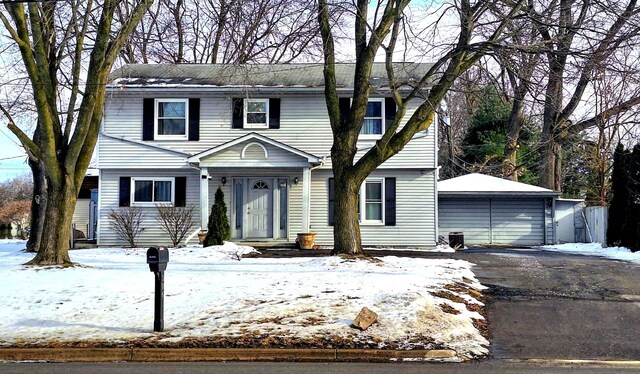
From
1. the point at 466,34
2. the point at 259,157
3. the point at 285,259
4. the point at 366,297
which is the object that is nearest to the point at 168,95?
the point at 259,157

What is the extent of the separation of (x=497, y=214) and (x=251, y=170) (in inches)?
477

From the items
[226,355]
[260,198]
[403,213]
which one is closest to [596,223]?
[403,213]

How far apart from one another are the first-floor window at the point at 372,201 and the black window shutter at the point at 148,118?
7.86 m

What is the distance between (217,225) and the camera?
66.0 feet

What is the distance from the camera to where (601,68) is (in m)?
13.4

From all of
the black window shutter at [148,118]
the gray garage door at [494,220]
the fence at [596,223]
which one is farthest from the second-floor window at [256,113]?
the fence at [596,223]

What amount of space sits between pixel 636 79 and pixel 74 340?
11749 mm

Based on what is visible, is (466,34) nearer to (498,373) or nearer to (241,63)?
(241,63)

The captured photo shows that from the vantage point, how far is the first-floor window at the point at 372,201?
2341cm

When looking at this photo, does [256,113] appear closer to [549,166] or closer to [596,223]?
[596,223]

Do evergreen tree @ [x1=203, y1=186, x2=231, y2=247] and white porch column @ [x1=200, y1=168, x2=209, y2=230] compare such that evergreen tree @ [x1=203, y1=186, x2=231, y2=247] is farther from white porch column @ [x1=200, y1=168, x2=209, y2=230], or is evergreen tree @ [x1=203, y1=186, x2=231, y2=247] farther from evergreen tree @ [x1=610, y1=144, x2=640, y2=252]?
evergreen tree @ [x1=610, y1=144, x2=640, y2=252]

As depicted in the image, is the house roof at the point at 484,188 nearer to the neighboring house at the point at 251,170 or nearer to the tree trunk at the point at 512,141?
the neighboring house at the point at 251,170

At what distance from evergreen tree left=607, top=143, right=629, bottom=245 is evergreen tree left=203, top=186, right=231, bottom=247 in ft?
44.1

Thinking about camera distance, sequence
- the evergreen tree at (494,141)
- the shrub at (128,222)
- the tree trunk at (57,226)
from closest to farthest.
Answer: the tree trunk at (57,226)
the shrub at (128,222)
the evergreen tree at (494,141)
